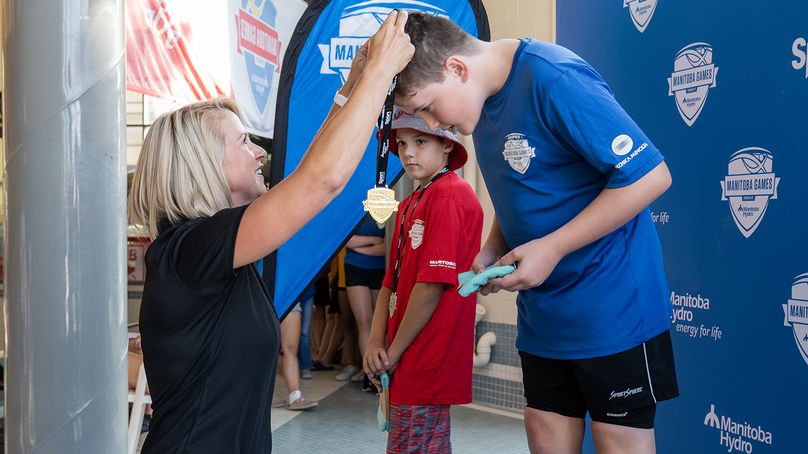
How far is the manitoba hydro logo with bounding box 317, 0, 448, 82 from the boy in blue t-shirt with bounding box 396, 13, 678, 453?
1.52 m

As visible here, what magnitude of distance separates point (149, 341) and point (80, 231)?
45 centimetres

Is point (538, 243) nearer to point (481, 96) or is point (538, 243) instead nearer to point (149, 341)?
point (481, 96)

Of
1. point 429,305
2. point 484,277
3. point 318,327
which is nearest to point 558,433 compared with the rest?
point 484,277

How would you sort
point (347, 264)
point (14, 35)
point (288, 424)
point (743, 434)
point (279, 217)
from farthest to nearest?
point (347, 264), point (288, 424), point (743, 434), point (14, 35), point (279, 217)

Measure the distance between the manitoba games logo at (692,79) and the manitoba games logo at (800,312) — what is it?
0.72 m

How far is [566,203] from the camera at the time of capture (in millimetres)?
1861

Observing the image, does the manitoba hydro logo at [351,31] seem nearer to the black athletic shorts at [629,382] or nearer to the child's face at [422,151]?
the child's face at [422,151]

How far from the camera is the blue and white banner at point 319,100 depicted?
3.34 meters

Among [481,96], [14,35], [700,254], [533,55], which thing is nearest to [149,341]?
[14,35]

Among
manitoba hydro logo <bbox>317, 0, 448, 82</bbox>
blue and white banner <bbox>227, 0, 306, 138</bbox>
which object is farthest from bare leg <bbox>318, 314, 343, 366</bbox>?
manitoba hydro logo <bbox>317, 0, 448, 82</bbox>

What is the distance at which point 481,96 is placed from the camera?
6.27ft

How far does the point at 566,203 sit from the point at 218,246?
0.88m

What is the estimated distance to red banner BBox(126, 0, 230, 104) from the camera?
353 centimetres

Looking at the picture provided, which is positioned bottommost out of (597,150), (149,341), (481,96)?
(149,341)
